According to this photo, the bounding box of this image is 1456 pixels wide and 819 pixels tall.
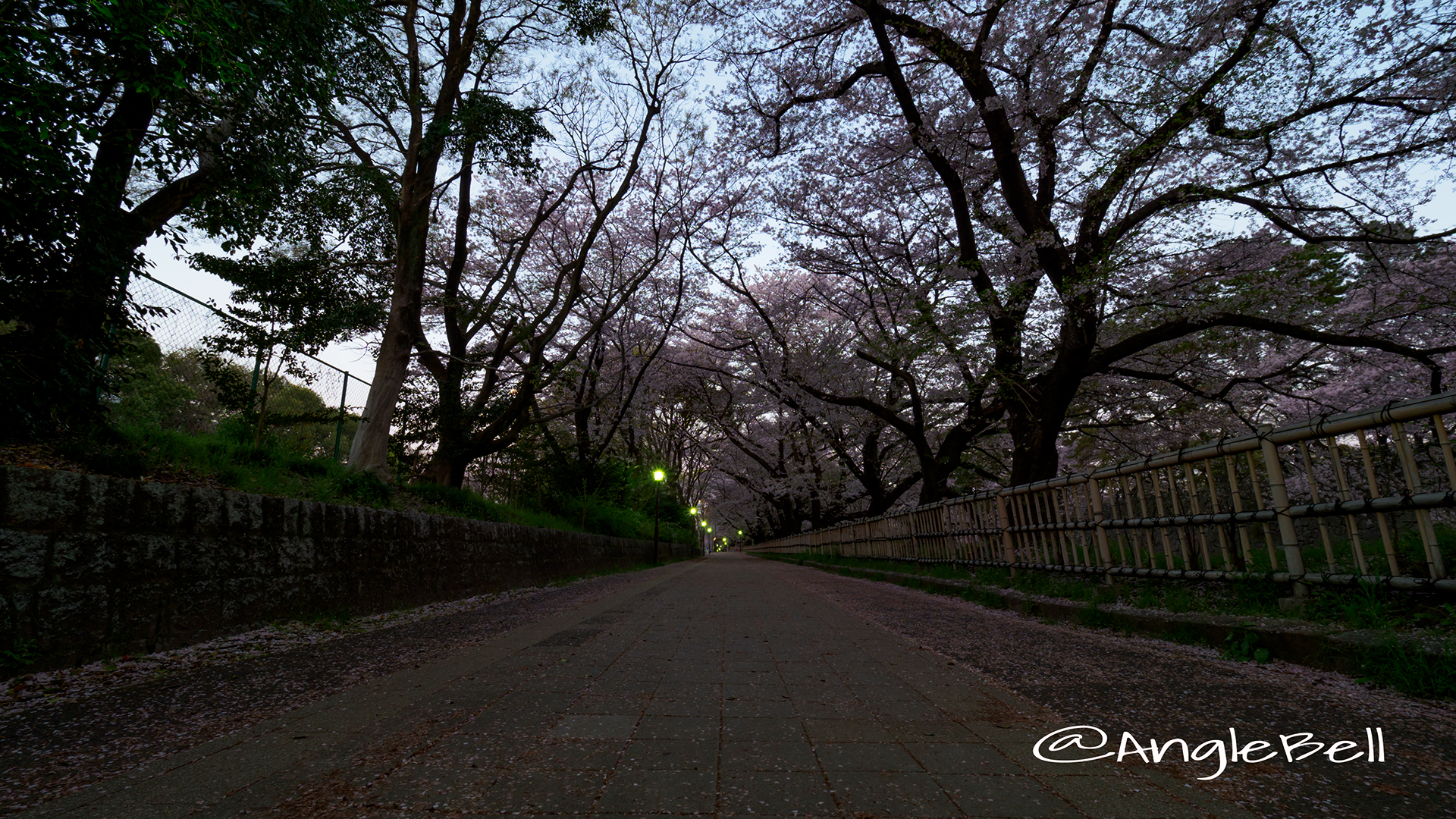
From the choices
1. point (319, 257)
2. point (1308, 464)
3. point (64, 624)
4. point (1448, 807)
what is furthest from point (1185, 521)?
point (319, 257)

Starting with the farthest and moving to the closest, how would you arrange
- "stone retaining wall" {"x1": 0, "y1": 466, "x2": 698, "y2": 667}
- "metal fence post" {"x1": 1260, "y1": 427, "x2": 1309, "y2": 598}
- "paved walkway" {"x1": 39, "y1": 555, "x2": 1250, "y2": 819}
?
"metal fence post" {"x1": 1260, "y1": 427, "x2": 1309, "y2": 598} < "stone retaining wall" {"x1": 0, "y1": 466, "x2": 698, "y2": 667} < "paved walkway" {"x1": 39, "y1": 555, "x2": 1250, "y2": 819}

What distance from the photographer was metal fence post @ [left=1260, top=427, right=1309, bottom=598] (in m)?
3.75

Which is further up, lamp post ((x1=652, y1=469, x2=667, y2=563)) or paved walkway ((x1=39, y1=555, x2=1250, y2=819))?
lamp post ((x1=652, y1=469, x2=667, y2=563))

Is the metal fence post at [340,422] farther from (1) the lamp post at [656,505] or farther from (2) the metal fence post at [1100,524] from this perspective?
(1) the lamp post at [656,505]

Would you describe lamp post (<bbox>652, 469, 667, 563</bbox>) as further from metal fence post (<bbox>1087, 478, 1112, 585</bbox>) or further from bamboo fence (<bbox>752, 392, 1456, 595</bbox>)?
metal fence post (<bbox>1087, 478, 1112, 585</bbox>)

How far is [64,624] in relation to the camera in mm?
3232

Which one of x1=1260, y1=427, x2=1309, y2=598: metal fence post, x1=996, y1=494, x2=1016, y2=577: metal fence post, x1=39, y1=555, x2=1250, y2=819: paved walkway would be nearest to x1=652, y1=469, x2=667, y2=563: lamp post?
x1=996, y1=494, x2=1016, y2=577: metal fence post

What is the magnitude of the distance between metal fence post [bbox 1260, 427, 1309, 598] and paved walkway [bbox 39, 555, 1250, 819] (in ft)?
7.66

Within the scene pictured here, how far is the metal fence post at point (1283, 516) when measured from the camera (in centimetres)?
375

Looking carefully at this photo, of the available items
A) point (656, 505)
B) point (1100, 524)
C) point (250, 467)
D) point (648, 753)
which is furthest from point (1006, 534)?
point (656, 505)

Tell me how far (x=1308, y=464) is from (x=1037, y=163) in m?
8.17

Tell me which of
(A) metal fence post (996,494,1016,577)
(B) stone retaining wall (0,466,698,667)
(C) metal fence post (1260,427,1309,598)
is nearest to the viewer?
(B) stone retaining wall (0,466,698,667)

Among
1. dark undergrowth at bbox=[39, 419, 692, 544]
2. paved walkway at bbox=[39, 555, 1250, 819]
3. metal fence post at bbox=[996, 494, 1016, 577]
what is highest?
dark undergrowth at bbox=[39, 419, 692, 544]

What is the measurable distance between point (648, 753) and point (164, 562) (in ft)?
12.2
